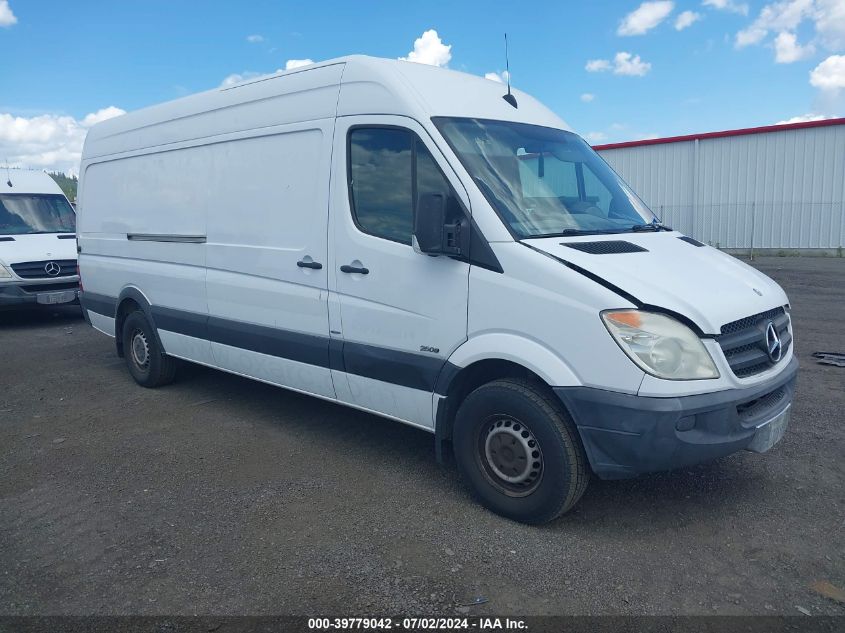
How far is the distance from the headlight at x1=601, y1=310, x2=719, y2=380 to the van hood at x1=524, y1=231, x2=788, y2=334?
77 millimetres

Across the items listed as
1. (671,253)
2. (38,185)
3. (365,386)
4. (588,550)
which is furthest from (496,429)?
(38,185)

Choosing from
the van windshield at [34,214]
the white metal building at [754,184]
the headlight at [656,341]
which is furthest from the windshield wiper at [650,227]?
the white metal building at [754,184]

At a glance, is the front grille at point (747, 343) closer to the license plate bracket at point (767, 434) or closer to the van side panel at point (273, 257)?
the license plate bracket at point (767, 434)

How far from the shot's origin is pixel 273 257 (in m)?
5.34

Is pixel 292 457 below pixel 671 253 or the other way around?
below

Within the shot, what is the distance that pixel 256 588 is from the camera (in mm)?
3430

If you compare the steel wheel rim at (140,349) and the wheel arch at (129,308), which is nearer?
the wheel arch at (129,308)

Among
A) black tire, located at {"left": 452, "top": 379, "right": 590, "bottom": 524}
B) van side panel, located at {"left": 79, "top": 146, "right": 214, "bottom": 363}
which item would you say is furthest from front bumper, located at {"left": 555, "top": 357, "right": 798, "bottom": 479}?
van side panel, located at {"left": 79, "top": 146, "right": 214, "bottom": 363}

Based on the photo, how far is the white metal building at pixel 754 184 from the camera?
838 inches

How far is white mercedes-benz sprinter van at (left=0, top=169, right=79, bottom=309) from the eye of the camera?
11.0 meters

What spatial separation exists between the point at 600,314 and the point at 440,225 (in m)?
1.03

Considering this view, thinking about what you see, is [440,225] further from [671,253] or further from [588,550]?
[588,550]

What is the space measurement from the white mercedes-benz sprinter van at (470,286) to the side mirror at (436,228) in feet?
0.04

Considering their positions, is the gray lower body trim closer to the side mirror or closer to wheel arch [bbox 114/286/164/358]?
wheel arch [bbox 114/286/164/358]
